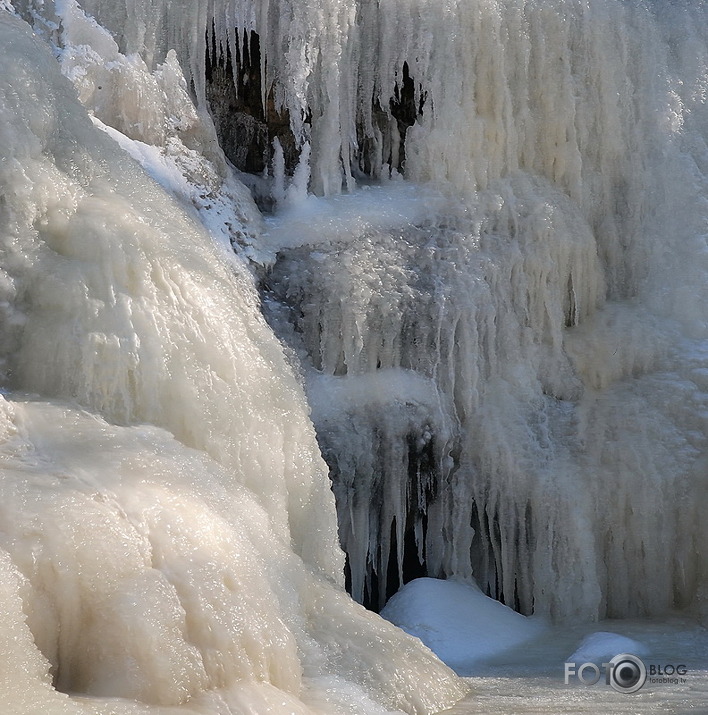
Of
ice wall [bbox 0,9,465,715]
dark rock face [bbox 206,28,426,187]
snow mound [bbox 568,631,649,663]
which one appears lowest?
snow mound [bbox 568,631,649,663]

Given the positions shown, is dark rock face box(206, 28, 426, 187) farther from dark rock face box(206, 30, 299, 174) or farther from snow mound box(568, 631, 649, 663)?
snow mound box(568, 631, 649, 663)

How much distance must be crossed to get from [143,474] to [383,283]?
13.6 feet

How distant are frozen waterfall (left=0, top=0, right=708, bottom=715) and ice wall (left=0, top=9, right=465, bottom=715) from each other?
2 cm

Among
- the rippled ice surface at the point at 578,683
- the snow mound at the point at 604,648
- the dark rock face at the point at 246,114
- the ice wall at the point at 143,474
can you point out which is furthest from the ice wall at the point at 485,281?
the ice wall at the point at 143,474

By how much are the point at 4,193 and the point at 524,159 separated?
5.14m

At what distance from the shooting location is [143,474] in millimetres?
4312

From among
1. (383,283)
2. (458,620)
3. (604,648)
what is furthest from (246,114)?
(604,648)

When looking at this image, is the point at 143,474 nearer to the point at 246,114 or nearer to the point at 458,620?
the point at 458,620

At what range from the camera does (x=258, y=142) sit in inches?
356

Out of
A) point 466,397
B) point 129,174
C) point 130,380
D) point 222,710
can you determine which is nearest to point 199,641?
point 222,710

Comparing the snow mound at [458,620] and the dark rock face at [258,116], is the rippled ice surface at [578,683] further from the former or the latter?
the dark rock face at [258,116]

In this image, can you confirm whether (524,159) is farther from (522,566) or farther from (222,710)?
(222,710)

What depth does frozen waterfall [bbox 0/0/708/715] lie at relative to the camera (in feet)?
16.8

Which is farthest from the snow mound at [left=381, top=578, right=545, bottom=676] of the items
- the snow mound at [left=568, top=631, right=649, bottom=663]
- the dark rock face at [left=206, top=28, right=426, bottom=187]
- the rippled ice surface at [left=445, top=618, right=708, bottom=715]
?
the dark rock face at [left=206, top=28, right=426, bottom=187]
